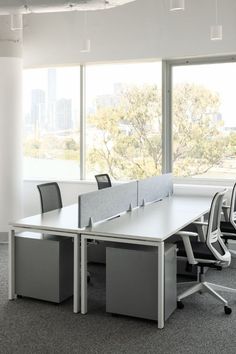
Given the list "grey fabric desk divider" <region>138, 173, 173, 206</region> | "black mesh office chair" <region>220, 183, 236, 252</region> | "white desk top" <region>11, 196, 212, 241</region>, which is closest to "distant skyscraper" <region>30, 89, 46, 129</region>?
"grey fabric desk divider" <region>138, 173, 173, 206</region>

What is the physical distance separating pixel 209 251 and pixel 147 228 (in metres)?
0.56

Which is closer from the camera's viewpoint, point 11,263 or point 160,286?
point 160,286

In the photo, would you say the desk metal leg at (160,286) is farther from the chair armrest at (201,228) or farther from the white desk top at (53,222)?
the chair armrest at (201,228)

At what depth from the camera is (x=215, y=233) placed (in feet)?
12.8

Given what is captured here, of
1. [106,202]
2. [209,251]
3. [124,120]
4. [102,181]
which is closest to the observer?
[209,251]

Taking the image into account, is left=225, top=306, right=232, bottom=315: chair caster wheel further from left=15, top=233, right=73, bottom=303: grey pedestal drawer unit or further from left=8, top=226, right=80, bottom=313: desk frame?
left=15, top=233, right=73, bottom=303: grey pedestal drawer unit

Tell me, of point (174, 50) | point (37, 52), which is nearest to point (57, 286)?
point (174, 50)

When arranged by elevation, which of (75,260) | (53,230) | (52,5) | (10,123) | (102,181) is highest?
(52,5)

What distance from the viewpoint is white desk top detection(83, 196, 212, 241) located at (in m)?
3.55

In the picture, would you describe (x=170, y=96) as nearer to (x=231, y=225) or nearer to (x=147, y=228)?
(x=231, y=225)

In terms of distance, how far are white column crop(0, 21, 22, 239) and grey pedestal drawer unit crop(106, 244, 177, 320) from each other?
3235mm

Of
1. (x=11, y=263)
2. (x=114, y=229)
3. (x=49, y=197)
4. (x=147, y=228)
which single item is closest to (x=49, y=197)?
(x=49, y=197)

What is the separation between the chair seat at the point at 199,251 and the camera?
3.77 metres

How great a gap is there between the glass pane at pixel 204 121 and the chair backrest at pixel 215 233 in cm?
242
